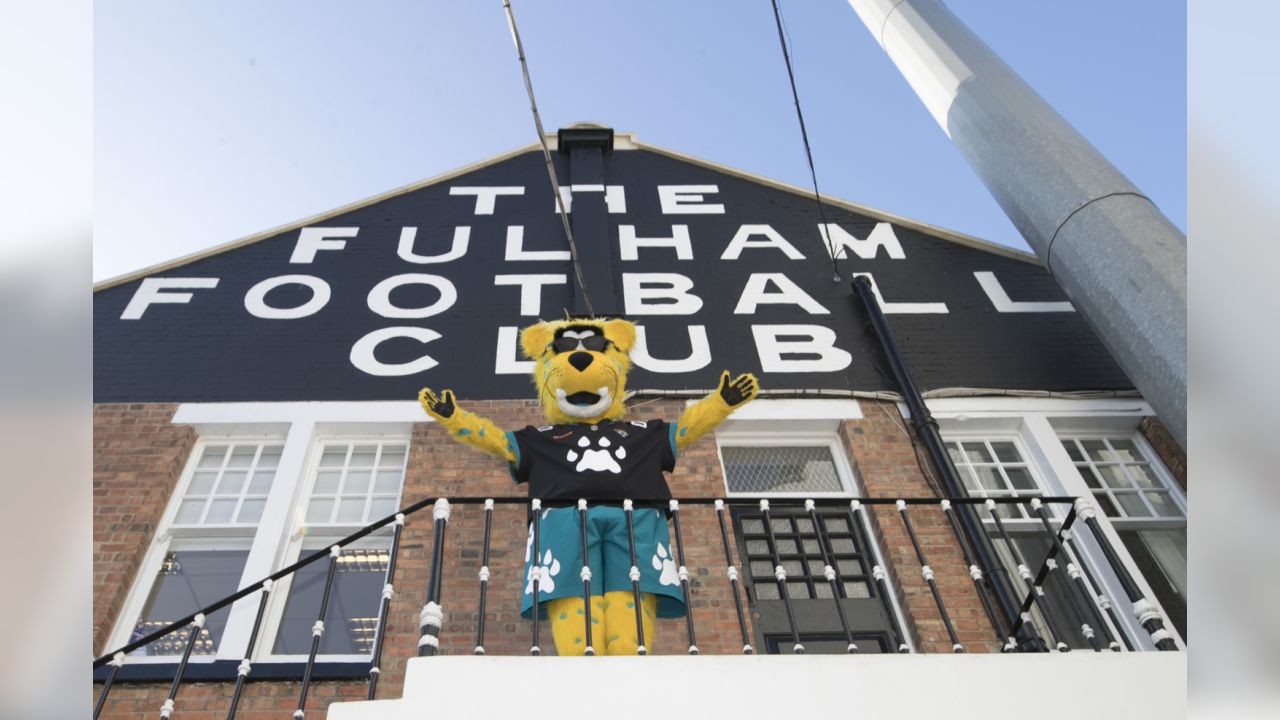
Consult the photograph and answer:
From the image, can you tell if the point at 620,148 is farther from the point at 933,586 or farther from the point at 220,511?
the point at 933,586

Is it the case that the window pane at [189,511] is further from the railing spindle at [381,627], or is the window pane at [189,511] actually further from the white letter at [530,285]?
the railing spindle at [381,627]

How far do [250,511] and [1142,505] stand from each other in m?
7.41

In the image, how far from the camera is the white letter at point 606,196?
33.4 feet

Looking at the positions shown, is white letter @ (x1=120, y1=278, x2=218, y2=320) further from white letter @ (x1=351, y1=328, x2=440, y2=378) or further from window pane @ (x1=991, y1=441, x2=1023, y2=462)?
window pane @ (x1=991, y1=441, x2=1023, y2=462)

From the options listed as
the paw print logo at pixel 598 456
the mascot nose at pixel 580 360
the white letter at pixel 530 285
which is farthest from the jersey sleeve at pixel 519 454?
the white letter at pixel 530 285

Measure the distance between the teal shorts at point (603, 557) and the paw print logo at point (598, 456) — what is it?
309 mm

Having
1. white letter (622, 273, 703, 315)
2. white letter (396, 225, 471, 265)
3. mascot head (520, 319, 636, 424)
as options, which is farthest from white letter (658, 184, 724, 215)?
mascot head (520, 319, 636, 424)
